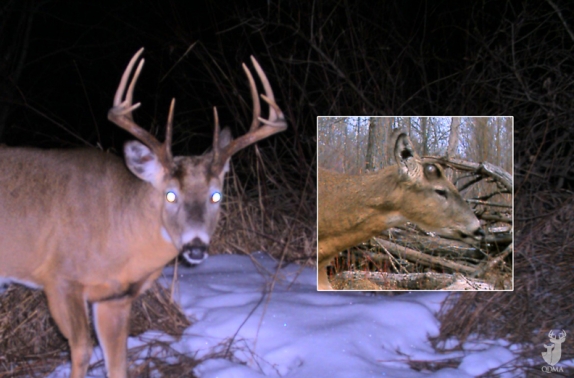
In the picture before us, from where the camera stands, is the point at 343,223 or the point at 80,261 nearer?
the point at 80,261

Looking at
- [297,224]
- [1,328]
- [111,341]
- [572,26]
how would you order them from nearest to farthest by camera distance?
[111,341]
[1,328]
[297,224]
[572,26]

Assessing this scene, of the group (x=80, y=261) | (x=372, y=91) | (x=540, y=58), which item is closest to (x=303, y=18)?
(x=372, y=91)

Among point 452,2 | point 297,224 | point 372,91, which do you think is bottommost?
point 297,224

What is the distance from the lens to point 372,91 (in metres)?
6.75

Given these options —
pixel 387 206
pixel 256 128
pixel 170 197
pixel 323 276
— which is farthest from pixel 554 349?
pixel 170 197

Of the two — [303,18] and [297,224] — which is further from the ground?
[303,18]

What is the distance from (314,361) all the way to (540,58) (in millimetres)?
4289

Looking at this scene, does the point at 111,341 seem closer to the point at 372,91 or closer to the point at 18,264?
the point at 18,264

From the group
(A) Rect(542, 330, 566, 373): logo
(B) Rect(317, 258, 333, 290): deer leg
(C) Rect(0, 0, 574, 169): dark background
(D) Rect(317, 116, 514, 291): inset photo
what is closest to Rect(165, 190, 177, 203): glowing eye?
(D) Rect(317, 116, 514, 291): inset photo

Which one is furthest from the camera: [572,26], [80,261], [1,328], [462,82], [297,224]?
[572,26]

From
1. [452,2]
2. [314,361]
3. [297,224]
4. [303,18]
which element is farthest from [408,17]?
[314,361]

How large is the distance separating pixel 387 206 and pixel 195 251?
1462mm

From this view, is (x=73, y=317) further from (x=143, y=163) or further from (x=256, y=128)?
(x=256, y=128)

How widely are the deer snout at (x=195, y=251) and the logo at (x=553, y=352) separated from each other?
2282 millimetres
